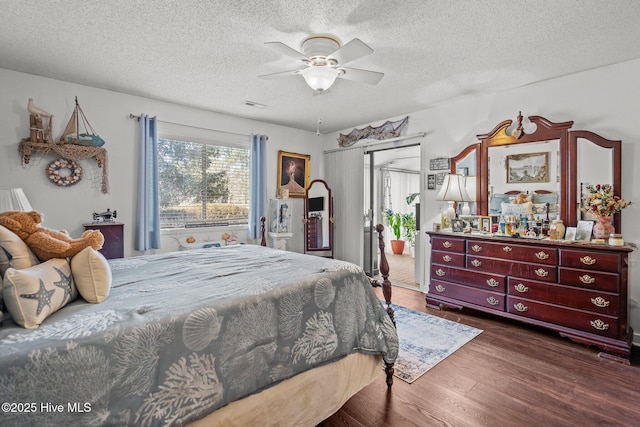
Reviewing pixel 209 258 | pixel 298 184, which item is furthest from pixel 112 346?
pixel 298 184

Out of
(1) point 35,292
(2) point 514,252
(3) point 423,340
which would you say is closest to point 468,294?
(2) point 514,252

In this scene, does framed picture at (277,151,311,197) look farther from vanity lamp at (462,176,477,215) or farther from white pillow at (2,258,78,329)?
white pillow at (2,258,78,329)

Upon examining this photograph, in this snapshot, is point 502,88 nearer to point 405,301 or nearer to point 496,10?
point 496,10

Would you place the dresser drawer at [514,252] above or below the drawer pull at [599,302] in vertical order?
above

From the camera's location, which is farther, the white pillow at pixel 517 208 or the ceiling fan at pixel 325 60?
the white pillow at pixel 517 208

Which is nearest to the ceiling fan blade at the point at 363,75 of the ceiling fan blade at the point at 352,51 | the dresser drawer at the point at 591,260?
the ceiling fan blade at the point at 352,51

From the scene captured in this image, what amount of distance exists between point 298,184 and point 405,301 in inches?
102

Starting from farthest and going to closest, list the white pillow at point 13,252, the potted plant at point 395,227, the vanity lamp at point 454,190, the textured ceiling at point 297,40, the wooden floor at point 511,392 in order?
the potted plant at point 395,227
the vanity lamp at point 454,190
the textured ceiling at point 297,40
the wooden floor at point 511,392
the white pillow at point 13,252

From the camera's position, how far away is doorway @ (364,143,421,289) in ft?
17.4

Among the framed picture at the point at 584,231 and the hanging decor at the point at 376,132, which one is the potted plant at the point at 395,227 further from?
the framed picture at the point at 584,231

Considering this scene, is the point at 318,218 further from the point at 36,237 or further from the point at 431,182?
the point at 36,237

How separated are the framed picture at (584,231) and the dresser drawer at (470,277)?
0.76 metres

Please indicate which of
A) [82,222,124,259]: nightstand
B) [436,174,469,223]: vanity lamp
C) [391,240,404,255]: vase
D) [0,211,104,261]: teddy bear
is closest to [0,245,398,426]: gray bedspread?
[0,211,104,261]: teddy bear

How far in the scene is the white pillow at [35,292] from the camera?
1.12m
